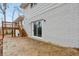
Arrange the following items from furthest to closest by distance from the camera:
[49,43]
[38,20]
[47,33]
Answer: [38,20], [47,33], [49,43]

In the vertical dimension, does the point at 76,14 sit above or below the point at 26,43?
above

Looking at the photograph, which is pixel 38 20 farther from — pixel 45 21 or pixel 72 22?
pixel 72 22

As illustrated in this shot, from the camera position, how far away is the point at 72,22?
8.64ft

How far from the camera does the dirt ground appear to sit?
2.64 m

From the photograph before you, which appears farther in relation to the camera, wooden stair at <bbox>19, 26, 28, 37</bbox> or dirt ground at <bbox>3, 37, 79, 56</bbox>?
wooden stair at <bbox>19, 26, 28, 37</bbox>

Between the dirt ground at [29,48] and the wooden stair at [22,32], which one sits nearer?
the dirt ground at [29,48]

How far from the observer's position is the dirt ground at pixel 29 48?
8.65 feet

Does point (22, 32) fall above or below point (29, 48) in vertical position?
above

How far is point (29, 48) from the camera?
2.74 metres

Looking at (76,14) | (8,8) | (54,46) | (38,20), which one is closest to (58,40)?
(54,46)

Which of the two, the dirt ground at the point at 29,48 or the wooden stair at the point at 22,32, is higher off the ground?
the wooden stair at the point at 22,32

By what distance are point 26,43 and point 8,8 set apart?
2.07ft

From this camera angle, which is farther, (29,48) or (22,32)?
(22,32)

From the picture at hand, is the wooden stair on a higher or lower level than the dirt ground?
higher
